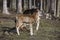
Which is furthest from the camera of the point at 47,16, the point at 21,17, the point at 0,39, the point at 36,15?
the point at 47,16

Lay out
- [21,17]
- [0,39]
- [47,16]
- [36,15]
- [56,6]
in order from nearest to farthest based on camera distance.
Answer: [0,39] → [21,17] → [36,15] → [47,16] → [56,6]

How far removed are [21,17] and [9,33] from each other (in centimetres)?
132

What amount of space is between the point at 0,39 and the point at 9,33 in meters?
1.66

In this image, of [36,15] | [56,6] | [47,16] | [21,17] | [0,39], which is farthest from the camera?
[56,6]

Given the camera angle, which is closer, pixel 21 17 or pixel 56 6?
pixel 21 17

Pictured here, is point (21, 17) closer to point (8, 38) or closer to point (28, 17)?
point (28, 17)

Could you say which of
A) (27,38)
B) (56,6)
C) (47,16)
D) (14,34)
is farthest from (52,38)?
(56,6)

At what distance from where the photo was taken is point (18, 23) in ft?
40.9

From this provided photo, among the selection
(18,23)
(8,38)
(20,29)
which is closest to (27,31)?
(20,29)

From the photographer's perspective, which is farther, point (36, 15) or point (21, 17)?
point (36, 15)

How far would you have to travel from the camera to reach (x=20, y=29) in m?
13.6

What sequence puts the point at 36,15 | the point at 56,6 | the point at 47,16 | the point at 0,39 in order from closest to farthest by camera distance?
1. the point at 0,39
2. the point at 36,15
3. the point at 47,16
4. the point at 56,6

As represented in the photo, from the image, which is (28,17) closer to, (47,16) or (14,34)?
(14,34)

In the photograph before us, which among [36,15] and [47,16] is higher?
[36,15]
